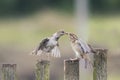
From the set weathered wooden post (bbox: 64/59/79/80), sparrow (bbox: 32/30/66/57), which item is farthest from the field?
weathered wooden post (bbox: 64/59/79/80)

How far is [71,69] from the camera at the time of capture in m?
5.41

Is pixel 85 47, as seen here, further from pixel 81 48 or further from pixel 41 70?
pixel 41 70

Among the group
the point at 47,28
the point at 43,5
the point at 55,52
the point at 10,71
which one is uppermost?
the point at 43,5

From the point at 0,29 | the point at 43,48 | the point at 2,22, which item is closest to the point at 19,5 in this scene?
the point at 2,22

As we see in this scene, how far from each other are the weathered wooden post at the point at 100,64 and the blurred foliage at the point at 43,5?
14.6m

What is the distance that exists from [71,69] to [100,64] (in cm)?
22

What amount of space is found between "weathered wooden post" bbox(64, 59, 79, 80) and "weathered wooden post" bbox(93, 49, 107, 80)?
0.16 metres

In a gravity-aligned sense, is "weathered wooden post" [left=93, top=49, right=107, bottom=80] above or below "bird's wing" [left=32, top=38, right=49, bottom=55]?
below

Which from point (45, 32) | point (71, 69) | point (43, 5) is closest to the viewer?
point (71, 69)

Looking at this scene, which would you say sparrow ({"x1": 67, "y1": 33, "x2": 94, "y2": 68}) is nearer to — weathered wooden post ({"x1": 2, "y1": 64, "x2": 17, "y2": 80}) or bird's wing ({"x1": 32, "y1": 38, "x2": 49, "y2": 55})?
bird's wing ({"x1": 32, "y1": 38, "x2": 49, "y2": 55})

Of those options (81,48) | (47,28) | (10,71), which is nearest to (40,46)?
(81,48)

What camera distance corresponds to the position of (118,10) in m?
20.0

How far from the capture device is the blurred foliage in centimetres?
2047

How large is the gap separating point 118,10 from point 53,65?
7554 millimetres
